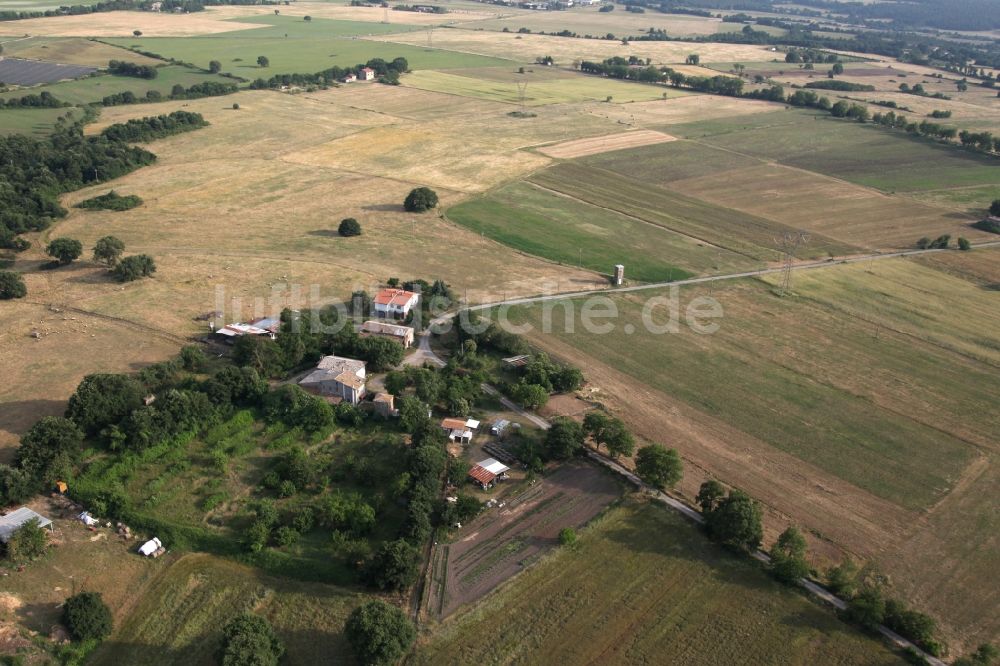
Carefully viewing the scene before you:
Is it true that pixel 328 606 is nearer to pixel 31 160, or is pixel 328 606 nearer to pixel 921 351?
pixel 921 351

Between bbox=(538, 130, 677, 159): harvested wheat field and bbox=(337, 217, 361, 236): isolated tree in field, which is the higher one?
bbox=(538, 130, 677, 159): harvested wheat field

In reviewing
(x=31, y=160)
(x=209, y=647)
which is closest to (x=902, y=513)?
(x=209, y=647)

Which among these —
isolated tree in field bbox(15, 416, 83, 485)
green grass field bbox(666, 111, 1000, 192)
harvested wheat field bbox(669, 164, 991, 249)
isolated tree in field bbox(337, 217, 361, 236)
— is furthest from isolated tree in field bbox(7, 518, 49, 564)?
green grass field bbox(666, 111, 1000, 192)

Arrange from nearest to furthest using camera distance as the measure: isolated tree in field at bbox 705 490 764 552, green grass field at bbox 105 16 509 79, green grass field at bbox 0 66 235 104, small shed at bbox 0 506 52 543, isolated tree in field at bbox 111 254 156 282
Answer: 1. small shed at bbox 0 506 52 543
2. isolated tree in field at bbox 705 490 764 552
3. isolated tree in field at bbox 111 254 156 282
4. green grass field at bbox 0 66 235 104
5. green grass field at bbox 105 16 509 79

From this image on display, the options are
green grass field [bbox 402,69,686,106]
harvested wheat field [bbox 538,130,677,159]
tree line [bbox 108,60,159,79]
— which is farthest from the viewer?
green grass field [bbox 402,69,686,106]

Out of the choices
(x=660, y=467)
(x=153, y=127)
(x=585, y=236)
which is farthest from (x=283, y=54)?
(x=660, y=467)

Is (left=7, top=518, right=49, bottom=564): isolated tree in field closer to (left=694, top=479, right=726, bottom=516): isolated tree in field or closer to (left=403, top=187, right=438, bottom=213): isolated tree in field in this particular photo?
(left=694, top=479, right=726, bottom=516): isolated tree in field

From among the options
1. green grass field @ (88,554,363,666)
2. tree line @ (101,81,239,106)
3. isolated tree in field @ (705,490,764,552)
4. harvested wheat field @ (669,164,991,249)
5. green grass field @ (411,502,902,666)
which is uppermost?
tree line @ (101,81,239,106)
